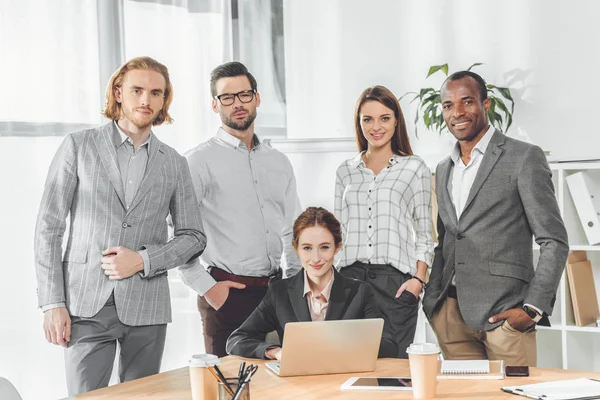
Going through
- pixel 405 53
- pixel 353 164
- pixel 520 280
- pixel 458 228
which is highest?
pixel 405 53

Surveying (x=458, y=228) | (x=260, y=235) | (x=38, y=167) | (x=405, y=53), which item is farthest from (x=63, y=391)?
(x=405, y=53)

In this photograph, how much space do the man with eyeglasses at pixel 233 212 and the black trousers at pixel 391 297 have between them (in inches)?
16.6

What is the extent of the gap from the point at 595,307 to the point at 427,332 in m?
0.90

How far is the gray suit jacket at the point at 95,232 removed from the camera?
2756 mm

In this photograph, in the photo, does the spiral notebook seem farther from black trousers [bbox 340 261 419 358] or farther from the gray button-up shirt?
the gray button-up shirt

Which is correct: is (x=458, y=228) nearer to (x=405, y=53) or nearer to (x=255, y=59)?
(x=405, y=53)

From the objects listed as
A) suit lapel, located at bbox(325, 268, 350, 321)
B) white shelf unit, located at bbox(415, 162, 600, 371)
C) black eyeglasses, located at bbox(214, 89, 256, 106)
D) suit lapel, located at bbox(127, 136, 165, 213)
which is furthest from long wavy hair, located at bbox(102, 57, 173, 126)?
white shelf unit, located at bbox(415, 162, 600, 371)

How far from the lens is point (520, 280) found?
9.51 ft

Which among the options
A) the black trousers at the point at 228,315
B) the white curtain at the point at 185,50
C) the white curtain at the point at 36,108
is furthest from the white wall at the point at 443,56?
the black trousers at the point at 228,315

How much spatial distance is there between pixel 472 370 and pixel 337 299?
62 cm

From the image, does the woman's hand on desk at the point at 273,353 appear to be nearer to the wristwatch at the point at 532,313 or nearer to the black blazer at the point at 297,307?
the black blazer at the point at 297,307

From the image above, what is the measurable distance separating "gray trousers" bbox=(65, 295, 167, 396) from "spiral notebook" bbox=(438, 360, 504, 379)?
1.12 meters

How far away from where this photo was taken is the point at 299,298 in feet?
8.95

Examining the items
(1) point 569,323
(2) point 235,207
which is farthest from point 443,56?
(2) point 235,207
